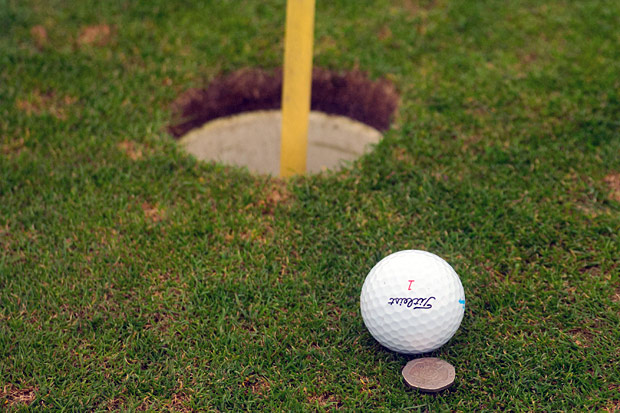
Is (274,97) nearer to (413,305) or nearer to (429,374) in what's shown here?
(413,305)

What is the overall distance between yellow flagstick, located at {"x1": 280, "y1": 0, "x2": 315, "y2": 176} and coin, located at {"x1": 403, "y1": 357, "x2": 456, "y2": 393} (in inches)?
62.2

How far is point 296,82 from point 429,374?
185 cm

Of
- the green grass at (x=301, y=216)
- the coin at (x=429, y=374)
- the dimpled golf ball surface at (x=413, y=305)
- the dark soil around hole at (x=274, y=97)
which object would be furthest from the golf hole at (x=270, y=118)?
the coin at (x=429, y=374)

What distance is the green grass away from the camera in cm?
285

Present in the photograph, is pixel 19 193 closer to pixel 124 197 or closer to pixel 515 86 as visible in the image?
pixel 124 197

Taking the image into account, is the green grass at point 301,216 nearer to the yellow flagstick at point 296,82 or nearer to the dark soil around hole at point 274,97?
the dark soil around hole at point 274,97

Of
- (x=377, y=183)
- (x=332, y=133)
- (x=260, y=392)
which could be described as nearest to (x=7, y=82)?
(x=332, y=133)

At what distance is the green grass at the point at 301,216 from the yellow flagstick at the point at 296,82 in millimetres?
257

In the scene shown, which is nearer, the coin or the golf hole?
the coin

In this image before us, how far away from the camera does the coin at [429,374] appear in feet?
8.96

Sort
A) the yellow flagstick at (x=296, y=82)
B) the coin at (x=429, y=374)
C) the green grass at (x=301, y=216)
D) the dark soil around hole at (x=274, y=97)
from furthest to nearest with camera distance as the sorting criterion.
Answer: the dark soil around hole at (x=274, y=97)
the yellow flagstick at (x=296, y=82)
the green grass at (x=301, y=216)
the coin at (x=429, y=374)

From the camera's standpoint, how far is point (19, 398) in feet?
9.12

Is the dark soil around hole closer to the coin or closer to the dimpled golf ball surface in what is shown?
the dimpled golf ball surface

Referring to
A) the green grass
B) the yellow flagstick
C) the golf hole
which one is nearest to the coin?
the green grass
